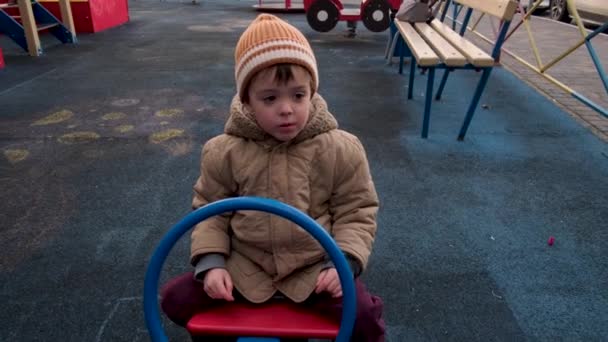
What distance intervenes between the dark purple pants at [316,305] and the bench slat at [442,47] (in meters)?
2.31

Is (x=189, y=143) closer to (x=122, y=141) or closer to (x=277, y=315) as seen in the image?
(x=122, y=141)

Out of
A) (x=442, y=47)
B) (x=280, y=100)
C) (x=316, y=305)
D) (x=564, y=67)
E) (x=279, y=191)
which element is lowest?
(x=564, y=67)

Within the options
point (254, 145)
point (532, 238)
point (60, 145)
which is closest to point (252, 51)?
point (254, 145)

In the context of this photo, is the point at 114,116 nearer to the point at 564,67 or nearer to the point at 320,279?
the point at 320,279

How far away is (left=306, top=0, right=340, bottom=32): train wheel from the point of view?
23.6 ft

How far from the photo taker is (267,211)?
37.4 inches

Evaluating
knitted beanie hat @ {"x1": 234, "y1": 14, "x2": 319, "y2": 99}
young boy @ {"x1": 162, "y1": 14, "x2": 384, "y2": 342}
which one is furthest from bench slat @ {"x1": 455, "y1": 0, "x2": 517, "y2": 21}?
knitted beanie hat @ {"x1": 234, "y1": 14, "x2": 319, "y2": 99}

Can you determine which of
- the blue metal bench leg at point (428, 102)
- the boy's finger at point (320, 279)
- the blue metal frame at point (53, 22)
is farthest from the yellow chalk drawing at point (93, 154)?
the blue metal frame at point (53, 22)

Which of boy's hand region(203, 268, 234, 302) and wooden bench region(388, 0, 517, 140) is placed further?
wooden bench region(388, 0, 517, 140)

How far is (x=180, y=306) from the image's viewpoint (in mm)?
1315

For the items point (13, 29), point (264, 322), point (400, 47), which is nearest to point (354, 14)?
point (400, 47)

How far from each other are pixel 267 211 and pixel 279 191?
36 cm

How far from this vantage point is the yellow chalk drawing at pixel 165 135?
3503 mm

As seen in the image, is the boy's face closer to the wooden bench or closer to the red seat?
the red seat
